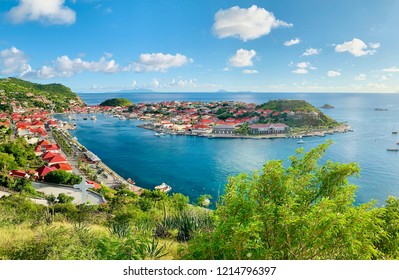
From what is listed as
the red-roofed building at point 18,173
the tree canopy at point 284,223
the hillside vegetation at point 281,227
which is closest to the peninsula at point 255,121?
the hillside vegetation at point 281,227

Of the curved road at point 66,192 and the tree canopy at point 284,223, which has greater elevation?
the tree canopy at point 284,223

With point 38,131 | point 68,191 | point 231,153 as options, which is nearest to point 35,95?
point 38,131

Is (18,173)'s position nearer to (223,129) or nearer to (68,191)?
(68,191)

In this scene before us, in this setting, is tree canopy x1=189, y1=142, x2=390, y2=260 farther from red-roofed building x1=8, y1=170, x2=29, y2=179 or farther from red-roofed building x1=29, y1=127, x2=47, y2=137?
red-roofed building x1=29, y1=127, x2=47, y2=137

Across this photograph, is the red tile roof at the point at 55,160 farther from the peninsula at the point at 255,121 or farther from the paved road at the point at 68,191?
the peninsula at the point at 255,121

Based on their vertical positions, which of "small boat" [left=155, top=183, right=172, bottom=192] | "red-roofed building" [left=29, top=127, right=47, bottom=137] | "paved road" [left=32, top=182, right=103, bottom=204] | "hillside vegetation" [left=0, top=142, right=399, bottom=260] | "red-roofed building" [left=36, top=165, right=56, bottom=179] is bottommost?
"small boat" [left=155, top=183, right=172, bottom=192]

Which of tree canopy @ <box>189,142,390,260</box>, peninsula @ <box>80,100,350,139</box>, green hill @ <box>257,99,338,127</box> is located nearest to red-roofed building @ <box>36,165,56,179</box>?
tree canopy @ <box>189,142,390,260</box>
